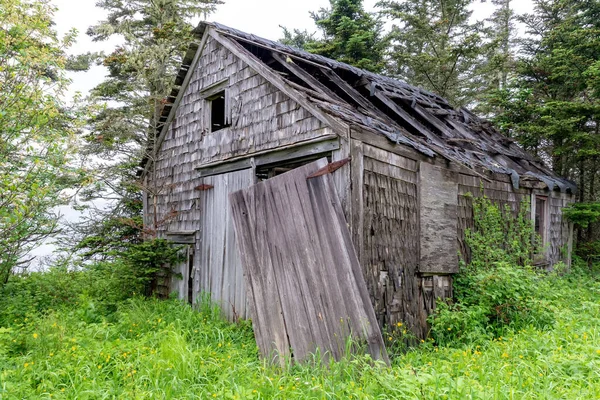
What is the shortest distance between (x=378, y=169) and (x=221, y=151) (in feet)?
11.5

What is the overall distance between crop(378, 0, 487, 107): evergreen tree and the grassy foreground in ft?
40.8

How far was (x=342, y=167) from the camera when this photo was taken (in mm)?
5195

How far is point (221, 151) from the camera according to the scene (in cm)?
779

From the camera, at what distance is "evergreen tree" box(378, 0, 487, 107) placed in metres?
16.0

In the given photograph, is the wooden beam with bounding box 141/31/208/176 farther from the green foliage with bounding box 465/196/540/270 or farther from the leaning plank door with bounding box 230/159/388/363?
the green foliage with bounding box 465/196/540/270

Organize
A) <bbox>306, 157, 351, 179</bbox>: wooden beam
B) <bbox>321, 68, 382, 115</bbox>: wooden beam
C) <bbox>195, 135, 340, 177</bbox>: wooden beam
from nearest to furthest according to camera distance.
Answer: <bbox>306, 157, 351, 179</bbox>: wooden beam, <bbox>195, 135, 340, 177</bbox>: wooden beam, <bbox>321, 68, 382, 115</bbox>: wooden beam

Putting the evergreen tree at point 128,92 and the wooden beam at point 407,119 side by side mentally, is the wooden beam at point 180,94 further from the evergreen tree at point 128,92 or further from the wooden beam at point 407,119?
the wooden beam at point 407,119

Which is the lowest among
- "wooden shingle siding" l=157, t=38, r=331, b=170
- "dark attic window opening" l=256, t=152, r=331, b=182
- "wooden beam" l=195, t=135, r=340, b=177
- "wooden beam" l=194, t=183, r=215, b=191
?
"wooden beam" l=194, t=183, r=215, b=191

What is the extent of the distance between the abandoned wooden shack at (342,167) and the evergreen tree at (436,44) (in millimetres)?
6163

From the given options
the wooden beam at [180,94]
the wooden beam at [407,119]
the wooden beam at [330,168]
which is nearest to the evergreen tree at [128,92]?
the wooden beam at [180,94]

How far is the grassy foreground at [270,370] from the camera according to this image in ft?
11.4

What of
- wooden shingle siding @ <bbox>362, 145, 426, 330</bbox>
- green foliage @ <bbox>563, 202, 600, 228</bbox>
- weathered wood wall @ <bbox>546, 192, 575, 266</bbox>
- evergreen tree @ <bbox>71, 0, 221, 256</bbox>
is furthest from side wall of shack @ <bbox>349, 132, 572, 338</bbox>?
evergreen tree @ <bbox>71, 0, 221, 256</bbox>

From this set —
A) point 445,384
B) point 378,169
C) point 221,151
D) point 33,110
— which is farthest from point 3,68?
point 445,384

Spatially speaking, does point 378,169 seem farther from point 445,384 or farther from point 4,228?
point 4,228
